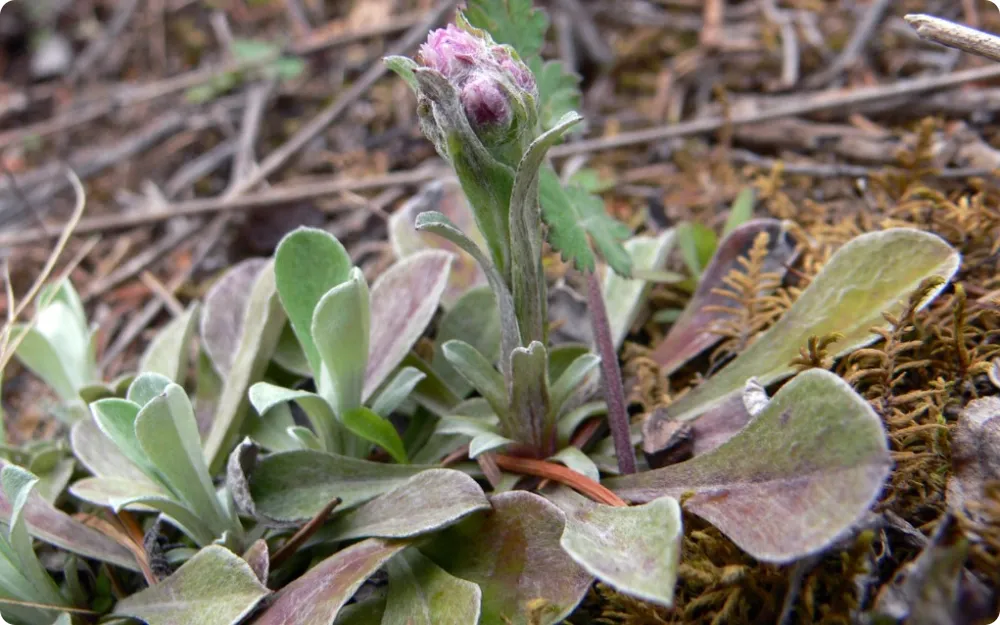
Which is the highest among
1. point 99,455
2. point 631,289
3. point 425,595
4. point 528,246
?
point 528,246

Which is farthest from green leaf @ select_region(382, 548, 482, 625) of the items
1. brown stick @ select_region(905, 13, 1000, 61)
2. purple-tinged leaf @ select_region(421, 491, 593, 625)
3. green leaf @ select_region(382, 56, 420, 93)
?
brown stick @ select_region(905, 13, 1000, 61)

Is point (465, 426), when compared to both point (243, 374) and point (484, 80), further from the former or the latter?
point (484, 80)

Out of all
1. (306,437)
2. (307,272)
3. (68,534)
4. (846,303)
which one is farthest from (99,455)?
(846,303)

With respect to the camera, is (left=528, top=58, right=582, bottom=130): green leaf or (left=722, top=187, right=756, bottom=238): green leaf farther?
(left=722, top=187, right=756, bottom=238): green leaf

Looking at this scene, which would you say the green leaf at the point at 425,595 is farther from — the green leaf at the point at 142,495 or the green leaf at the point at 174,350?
the green leaf at the point at 174,350

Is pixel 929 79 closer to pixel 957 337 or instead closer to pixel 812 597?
pixel 957 337

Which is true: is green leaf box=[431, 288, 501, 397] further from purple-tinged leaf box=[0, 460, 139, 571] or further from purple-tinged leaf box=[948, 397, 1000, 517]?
purple-tinged leaf box=[948, 397, 1000, 517]

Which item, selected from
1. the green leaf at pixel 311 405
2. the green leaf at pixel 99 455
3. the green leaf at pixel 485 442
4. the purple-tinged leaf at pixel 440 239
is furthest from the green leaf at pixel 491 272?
the green leaf at pixel 99 455
